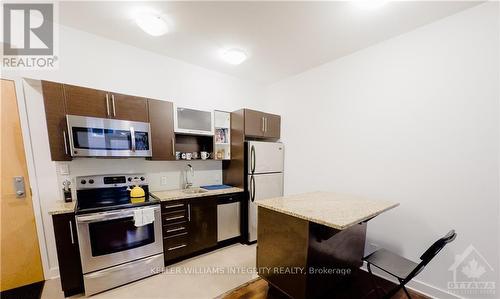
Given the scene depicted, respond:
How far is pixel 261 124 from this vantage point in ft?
10.4

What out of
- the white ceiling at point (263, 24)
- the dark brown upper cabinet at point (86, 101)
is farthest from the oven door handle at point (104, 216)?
the white ceiling at point (263, 24)

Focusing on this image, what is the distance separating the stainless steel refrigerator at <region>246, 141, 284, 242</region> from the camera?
2941 mm

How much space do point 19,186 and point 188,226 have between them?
1786 mm

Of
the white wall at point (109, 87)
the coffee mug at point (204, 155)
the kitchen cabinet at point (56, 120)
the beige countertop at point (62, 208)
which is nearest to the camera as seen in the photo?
the beige countertop at point (62, 208)

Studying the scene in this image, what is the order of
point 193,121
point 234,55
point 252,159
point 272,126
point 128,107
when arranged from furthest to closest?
point 272,126
point 252,159
point 193,121
point 234,55
point 128,107

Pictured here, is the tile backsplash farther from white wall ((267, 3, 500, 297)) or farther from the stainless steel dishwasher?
white wall ((267, 3, 500, 297))

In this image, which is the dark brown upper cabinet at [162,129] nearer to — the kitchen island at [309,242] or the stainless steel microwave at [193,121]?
the stainless steel microwave at [193,121]

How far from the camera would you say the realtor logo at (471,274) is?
5.48 feet

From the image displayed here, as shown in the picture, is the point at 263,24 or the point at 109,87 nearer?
the point at 263,24

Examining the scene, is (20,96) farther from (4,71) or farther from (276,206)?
(276,206)

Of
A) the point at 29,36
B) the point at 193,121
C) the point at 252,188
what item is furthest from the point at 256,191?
the point at 29,36

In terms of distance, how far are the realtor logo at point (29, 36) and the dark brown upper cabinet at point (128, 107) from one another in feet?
2.31

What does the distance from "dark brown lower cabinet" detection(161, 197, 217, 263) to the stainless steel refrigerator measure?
62 cm

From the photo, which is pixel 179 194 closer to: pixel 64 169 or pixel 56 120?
pixel 64 169
